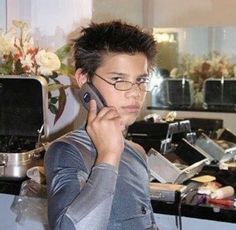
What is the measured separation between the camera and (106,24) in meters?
0.99

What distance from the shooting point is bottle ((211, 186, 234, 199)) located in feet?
4.01

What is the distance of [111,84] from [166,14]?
6.00 feet

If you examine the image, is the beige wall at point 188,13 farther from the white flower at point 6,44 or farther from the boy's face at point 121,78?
the boy's face at point 121,78

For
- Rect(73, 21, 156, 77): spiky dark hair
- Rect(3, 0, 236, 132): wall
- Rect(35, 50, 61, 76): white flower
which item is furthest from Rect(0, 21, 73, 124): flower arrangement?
Rect(73, 21, 156, 77): spiky dark hair

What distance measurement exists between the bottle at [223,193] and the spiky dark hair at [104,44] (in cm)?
45

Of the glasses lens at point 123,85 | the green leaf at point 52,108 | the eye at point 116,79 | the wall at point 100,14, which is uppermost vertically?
the wall at point 100,14

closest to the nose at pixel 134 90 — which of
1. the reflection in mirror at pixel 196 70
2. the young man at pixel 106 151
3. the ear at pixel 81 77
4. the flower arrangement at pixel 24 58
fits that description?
the young man at pixel 106 151

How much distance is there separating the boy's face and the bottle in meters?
0.42

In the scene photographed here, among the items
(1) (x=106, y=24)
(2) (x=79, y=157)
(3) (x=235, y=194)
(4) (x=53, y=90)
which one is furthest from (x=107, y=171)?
(4) (x=53, y=90)

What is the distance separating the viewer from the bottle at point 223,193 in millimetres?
1224

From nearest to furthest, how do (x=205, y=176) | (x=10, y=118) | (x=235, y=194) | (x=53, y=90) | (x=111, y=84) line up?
(x=111, y=84), (x=235, y=194), (x=205, y=176), (x=10, y=118), (x=53, y=90)

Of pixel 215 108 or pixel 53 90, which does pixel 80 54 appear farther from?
pixel 215 108

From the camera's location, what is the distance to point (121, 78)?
91 cm

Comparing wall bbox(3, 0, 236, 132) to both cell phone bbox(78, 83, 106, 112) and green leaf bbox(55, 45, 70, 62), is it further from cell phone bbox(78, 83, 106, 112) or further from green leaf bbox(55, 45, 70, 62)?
cell phone bbox(78, 83, 106, 112)
